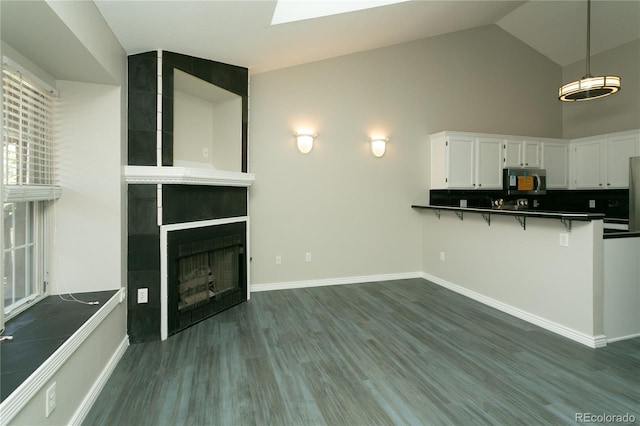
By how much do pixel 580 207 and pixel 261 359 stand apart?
5.66 meters

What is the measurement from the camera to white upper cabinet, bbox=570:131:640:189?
14.8ft

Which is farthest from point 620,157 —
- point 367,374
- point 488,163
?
point 367,374

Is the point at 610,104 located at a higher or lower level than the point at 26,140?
higher

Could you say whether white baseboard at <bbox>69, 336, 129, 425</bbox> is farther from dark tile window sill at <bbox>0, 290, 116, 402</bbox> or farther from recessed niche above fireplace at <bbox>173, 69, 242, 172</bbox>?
recessed niche above fireplace at <bbox>173, 69, 242, 172</bbox>

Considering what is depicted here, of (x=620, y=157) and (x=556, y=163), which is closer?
(x=620, y=157)

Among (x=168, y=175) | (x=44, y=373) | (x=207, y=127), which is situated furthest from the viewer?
(x=207, y=127)

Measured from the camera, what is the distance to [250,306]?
3.58m

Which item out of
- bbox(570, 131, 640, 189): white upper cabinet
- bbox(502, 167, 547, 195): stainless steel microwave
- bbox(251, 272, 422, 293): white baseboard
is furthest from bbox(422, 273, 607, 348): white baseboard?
bbox(570, 131, 640, 189): white upper cabinet

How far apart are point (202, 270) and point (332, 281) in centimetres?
182

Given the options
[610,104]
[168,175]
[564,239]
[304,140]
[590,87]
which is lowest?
[564,239]

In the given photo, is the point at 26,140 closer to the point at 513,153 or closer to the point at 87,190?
the point at 87,190

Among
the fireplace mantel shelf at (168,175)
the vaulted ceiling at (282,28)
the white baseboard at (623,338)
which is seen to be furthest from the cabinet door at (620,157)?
the fireplace mantel shelf at (168,175)

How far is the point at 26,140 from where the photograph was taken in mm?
1998

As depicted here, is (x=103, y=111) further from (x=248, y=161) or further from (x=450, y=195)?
(x=450, y=195)
